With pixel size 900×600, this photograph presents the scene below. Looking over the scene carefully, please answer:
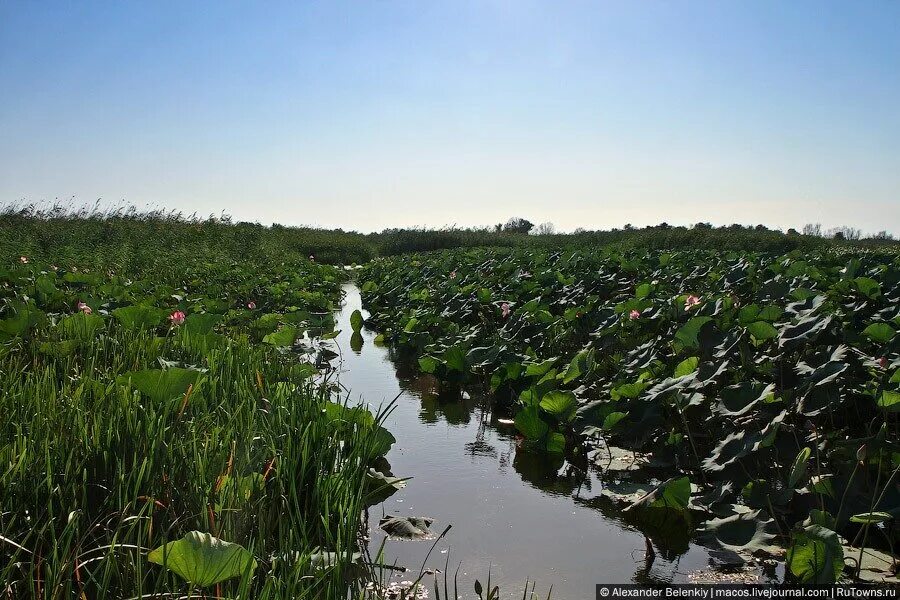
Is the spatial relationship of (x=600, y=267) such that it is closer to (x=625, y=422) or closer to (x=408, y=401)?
(x=408, y=401)

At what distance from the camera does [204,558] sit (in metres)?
1.57

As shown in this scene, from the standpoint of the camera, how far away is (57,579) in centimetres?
171

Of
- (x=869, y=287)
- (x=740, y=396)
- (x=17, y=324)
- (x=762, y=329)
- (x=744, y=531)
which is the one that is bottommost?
(x=744, y=531)

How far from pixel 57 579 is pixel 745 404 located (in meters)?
2.52

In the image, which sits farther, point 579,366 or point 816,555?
point 579,366

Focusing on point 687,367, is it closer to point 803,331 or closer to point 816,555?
point 803,331

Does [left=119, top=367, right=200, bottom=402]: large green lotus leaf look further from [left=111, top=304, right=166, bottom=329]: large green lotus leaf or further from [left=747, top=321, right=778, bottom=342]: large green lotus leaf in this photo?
[left=747, top=321, right=778, bottom=342]: large green lotus leaf

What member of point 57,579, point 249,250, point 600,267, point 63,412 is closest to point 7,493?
point 57,579

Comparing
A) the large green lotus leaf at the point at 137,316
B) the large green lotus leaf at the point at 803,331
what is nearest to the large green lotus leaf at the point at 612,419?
the large green lotus leaf at the point at 803,331

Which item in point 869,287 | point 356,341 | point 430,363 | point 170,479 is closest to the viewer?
point 170,479

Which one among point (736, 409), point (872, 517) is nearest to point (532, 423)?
point (736, 409)

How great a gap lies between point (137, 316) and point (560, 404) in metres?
2.84

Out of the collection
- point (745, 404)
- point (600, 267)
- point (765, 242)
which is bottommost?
point (745, 404)

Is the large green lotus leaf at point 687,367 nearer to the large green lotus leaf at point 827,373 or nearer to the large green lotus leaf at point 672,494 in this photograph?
the large green lotus leaf at point 827,373
